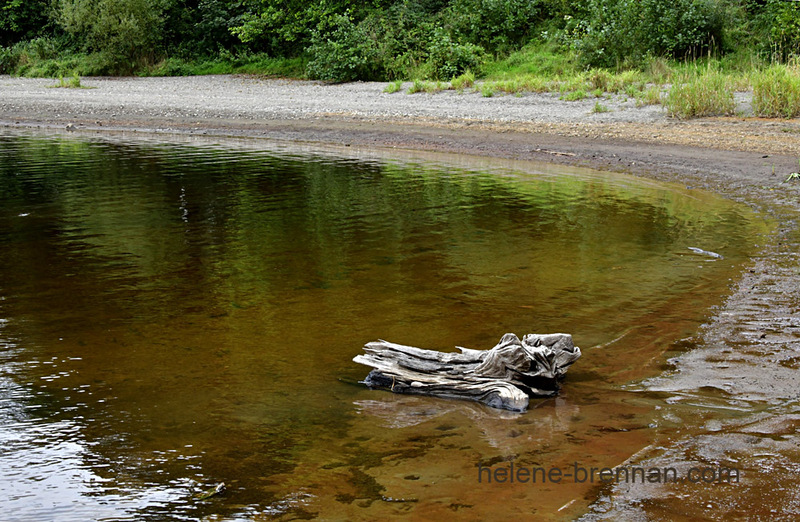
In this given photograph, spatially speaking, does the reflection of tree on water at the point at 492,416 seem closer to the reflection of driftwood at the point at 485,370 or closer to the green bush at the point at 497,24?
the reflection of driftwood at the point at 485,370

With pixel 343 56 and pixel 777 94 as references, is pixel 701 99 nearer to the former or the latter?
pixel 777 94

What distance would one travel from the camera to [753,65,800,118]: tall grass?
1639 centimetres

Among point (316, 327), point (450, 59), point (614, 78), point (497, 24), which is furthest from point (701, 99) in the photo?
point (316, 327)

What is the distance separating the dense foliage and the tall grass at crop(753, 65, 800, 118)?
10.2ft

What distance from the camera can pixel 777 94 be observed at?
54.1 ft

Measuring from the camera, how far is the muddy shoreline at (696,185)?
398 cm

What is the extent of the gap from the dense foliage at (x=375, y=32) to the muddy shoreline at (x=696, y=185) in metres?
4.62

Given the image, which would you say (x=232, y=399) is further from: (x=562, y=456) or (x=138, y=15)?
(x=138, y=15)

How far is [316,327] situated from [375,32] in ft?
77.7

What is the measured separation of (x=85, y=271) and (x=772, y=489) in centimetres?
690

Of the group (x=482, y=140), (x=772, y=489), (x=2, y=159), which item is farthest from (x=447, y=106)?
(x=772, y=489)

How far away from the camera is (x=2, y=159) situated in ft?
55.7

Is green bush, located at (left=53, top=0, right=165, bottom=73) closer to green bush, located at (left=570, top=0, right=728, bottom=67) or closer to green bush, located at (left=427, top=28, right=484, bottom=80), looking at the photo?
green bush, located at (left=427, top=28, right=484, bottom=80)

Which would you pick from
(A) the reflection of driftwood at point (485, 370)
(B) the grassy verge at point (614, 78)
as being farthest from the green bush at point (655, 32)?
(A) the reflection of driftwood at point (485, 370)
